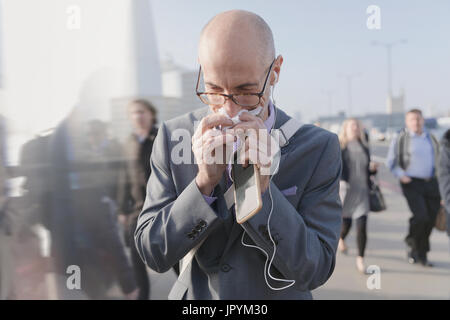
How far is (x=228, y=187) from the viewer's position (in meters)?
1.02

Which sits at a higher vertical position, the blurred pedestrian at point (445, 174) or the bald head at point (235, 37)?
the bald head at point (235, 37)

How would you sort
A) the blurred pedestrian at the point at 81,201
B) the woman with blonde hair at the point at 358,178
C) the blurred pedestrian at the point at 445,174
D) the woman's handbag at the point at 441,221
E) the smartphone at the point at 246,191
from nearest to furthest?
1. the smartphone at the point at 246,191
2. the blurred pedestrian at the point at 81,201
3. the blurred pedestrian at the point at 445,174
4. the woman's handbag at the point at 441,221
5. the woman with blonde hair at the point at 358,178

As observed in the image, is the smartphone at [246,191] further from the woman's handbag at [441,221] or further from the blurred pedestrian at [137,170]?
the woman's handbag at [441,221]

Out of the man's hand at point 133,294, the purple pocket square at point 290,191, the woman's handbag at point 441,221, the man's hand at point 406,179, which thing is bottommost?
the man's hand at point 133,294

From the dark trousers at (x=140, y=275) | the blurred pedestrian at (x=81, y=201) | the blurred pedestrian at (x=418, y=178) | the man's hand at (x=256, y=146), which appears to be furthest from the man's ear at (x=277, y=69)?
the blurred pedestrian at (x=418, y=178)

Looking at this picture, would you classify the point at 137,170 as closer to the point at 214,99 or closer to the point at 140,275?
the point at 140,275

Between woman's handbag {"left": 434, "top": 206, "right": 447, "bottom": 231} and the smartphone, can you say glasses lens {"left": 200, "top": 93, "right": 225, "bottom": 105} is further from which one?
woman's handbag {"left": 434, "top": 206, "right": 447, "bottom": 231}

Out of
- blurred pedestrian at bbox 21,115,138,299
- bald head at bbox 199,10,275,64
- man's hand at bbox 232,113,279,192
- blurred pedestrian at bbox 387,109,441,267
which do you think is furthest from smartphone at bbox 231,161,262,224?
blurred pedestrian at bbox 387,109,441,267

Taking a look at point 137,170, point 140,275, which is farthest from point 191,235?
point 140,275

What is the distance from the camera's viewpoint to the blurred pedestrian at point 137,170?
3.19 metres

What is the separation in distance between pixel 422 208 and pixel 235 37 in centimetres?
385

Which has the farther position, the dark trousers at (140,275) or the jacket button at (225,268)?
the dark trousers at (140,275)

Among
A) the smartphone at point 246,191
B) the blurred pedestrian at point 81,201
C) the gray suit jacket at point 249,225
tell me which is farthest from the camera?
the blurred pedestrian at point 81,201

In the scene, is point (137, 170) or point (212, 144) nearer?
point (212, 144)
